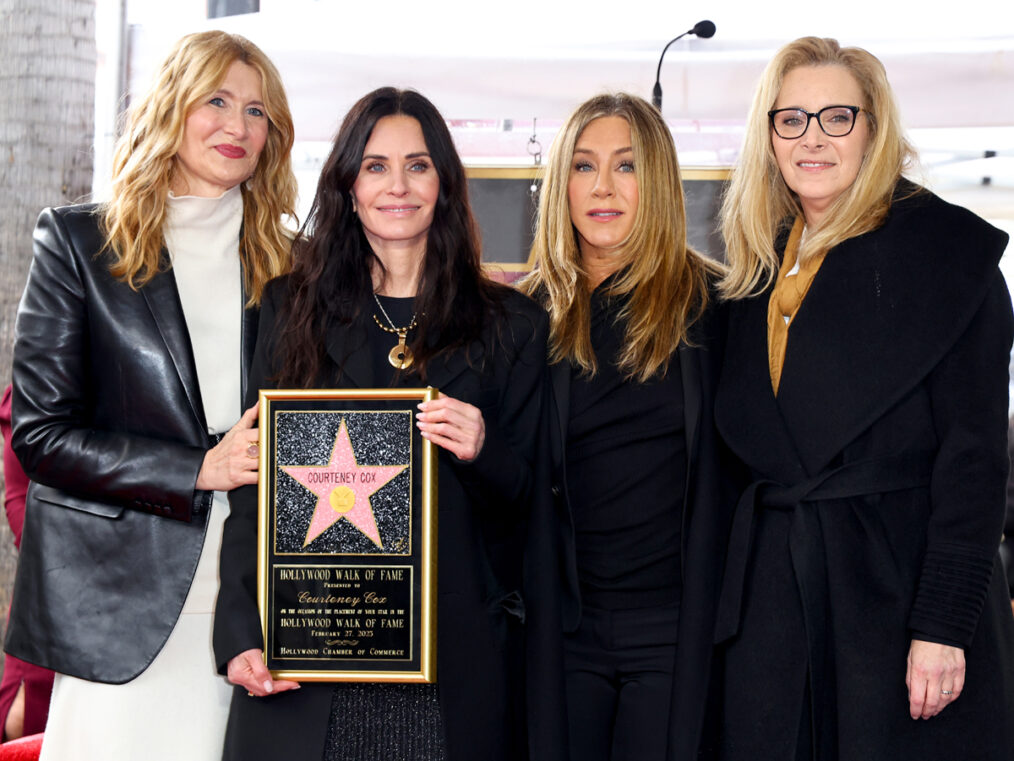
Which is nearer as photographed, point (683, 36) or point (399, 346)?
point (399, 346)

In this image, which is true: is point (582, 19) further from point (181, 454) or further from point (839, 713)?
point (839, 713)

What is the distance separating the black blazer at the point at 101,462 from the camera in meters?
2.48

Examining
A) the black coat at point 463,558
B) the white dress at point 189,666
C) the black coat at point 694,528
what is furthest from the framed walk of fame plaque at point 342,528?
the black coat at point 694,528

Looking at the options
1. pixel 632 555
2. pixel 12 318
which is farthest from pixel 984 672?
pixel 12 318

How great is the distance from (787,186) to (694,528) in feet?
2.99

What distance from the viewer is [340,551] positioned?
2.26 metres

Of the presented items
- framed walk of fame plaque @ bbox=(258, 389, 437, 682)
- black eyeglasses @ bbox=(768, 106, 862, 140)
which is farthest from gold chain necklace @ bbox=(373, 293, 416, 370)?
black eyeglasses @ bbox=(768, 106, 862, 140)

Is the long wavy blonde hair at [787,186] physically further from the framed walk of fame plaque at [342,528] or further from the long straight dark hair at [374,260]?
the framed walk of fame plaque at [342,528]

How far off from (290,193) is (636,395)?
1071 millimetres

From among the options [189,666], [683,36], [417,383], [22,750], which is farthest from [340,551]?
[683,36]

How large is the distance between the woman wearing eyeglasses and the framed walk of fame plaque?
0.79m

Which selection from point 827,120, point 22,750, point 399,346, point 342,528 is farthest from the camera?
point 22,750

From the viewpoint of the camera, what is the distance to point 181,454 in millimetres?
2488

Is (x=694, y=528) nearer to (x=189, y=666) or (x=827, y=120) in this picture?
(x=827, y=120)
